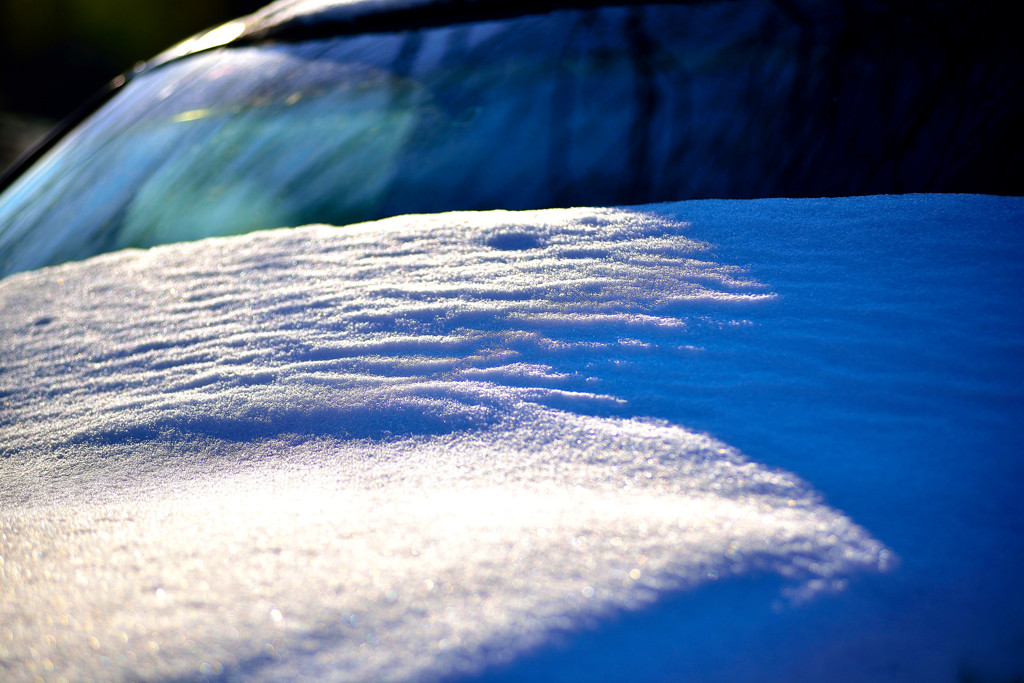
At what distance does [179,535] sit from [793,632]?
1.62 feet

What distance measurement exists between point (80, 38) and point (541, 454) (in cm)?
1020

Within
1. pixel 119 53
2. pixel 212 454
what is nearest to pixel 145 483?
pixel 212 454

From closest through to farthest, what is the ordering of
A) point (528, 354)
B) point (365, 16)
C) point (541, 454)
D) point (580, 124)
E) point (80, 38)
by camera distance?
point (541, 454)
point (528, 354)
point (580, 124)
point (365, 16)
point (80, 38)

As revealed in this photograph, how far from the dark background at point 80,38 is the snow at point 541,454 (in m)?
8.37

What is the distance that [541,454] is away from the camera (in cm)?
67

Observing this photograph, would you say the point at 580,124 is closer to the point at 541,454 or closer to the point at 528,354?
the point at 528,354

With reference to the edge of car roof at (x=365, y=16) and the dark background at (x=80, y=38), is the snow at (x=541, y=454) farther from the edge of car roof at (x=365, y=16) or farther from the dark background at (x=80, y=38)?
the dark background at (x=80, y=38)

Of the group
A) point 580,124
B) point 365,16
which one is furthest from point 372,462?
point 365,16

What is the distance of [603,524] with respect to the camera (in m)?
0.54

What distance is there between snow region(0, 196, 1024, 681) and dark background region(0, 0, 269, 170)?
8366 mm

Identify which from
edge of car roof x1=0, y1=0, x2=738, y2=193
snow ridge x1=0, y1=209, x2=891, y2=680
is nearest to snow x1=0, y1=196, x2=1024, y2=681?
snow ridge x1=0, y1=209, x2=891, y2=680

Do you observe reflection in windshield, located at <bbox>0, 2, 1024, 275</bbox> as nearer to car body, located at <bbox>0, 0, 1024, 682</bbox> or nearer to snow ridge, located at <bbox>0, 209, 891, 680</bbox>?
car body, located at <bbox>0, 0, 1024, 682</bbox>

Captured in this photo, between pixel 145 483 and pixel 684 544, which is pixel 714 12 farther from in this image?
pixel 145 483

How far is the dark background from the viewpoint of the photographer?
7812 millimetres
